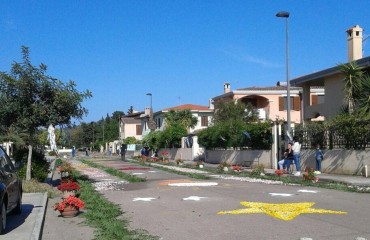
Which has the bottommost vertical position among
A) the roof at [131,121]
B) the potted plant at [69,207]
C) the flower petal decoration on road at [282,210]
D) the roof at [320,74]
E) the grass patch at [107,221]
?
the grass patch at [107,221]

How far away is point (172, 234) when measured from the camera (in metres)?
9.19

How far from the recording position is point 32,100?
685 inches

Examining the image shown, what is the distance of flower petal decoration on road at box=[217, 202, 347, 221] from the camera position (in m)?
11.2

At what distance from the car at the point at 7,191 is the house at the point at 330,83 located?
964 inches

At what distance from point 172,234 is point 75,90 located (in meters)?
10.1

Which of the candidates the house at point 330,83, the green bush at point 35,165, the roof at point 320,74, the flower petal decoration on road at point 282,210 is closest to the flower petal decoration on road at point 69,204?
the flower petal decoration on road at point 282,210

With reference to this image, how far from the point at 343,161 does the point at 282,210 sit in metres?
13.3

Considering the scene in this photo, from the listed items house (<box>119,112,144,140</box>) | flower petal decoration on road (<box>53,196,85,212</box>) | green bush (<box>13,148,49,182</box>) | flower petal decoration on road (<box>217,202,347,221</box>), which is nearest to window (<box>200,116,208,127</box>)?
house (<box>119,112,144,140</box>)

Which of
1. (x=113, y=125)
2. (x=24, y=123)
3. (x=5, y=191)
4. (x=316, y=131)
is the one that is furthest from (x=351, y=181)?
(x=113, y=125)

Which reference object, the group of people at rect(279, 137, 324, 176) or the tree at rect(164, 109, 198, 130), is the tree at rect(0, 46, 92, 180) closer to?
the group of people at rect(279, 137, 324, 176)

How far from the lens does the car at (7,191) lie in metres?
8.94

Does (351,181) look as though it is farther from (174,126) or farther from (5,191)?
(174,126)

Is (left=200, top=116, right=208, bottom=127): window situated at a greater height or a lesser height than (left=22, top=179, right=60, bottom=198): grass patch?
greater

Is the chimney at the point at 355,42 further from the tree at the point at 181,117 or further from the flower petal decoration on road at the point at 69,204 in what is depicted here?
the tree at the point at 181,117
